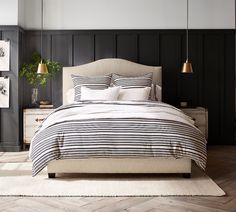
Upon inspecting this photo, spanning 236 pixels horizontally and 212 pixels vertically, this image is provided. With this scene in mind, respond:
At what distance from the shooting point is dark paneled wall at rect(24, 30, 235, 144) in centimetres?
635

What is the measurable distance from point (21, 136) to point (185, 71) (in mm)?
2649

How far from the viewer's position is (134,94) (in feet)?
18.5

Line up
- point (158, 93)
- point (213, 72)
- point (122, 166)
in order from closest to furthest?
1. point (122, 166)
2. point (158, 93)
3. point (213, 72)

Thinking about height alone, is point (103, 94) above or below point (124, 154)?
above

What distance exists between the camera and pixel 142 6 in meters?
6.38

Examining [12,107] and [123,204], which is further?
[12,107]

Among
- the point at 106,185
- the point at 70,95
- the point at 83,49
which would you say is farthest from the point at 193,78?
the point at 106,185

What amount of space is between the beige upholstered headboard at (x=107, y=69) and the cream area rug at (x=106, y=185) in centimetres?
230

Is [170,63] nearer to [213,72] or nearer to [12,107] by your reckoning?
[213,72]

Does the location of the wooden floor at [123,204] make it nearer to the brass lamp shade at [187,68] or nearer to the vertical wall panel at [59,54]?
the brass lamp shade at [187,68]

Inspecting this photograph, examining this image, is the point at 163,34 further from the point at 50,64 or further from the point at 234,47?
the point at 50,64

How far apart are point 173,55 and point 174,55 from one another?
2cm

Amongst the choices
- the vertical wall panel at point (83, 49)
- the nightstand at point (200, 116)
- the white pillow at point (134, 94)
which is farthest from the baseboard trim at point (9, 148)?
the nightstand at point (200, 116)

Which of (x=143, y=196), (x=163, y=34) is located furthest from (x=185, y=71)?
(x=143, y=196)
